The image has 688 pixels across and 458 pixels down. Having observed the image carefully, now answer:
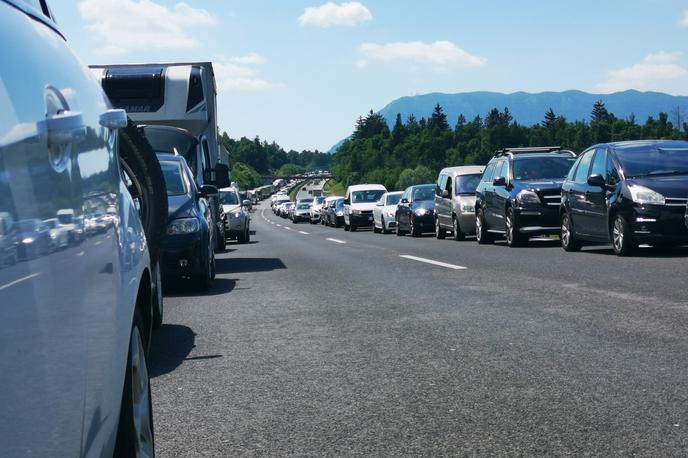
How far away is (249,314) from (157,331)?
120 cm

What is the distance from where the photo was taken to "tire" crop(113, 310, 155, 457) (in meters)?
3.00

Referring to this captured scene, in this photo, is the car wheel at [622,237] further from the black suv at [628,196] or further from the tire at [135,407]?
the tire at [135,407]

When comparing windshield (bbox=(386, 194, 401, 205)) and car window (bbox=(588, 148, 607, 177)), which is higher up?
car window (bbox=(588, 148, 607, 177))

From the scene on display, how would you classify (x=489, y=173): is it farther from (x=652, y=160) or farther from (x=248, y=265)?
(x=248, y=265)

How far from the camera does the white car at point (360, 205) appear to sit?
40.6 m

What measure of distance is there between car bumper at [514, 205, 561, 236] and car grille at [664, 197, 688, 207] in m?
4.85

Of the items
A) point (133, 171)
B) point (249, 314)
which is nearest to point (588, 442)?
point (133, 171)

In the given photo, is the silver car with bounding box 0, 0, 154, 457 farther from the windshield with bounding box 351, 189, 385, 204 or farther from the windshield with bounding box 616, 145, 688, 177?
the windshield with bounding box 351, 189, 385, 204

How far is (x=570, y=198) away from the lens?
650 inches

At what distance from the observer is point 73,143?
2.54m

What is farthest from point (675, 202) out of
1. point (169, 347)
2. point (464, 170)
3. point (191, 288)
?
point (464, 170)

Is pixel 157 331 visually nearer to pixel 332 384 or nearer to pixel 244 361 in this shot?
pixel 244 361

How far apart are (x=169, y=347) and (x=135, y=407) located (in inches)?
160

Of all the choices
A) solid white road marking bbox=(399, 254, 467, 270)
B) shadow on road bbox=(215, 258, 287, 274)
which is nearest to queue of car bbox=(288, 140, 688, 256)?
solid white road marking bbox=(399, 254, 467, 270)
